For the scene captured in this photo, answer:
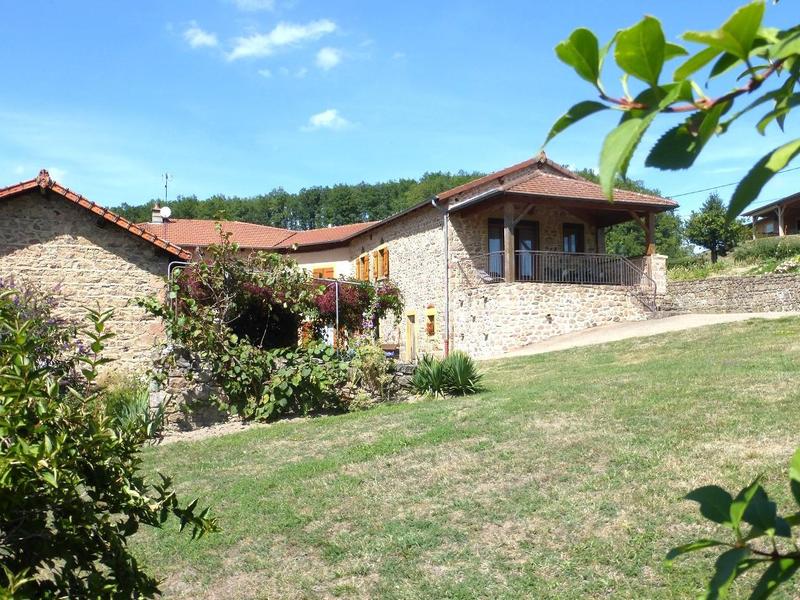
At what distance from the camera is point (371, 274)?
91.8ft

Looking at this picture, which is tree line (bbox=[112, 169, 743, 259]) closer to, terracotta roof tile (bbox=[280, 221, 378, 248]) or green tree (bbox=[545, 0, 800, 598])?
terracotta roof tile (bbox=[280, 221, 378, 248])

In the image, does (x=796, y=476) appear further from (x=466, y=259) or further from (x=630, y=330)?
(x=466, y=259)

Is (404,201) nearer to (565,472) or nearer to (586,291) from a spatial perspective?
(586,291)

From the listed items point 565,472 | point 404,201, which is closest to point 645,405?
point 565,472

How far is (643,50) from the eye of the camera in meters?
0.65

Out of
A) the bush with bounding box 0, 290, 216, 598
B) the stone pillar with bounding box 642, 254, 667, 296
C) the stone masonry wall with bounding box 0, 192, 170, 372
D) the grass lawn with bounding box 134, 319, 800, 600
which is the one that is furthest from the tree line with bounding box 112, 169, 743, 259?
the bush with bounding box 0, 290, 216, 598

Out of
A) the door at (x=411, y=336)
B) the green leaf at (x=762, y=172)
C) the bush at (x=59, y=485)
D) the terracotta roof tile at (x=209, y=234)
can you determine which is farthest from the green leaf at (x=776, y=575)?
the terracotta roof tile at (x=209, y=234)

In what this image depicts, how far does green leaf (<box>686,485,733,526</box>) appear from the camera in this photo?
2.63 ft

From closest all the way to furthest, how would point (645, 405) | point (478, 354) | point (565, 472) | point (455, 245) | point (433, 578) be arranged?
point (433, 578), point (565, 472), point (645, 405), point (478, 354), point (455, 245)

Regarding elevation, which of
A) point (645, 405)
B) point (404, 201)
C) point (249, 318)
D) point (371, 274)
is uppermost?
point (404, 201)

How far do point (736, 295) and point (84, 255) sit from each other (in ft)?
55.5

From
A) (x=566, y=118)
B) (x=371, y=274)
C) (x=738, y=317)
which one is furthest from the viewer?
(x=371, y=274)

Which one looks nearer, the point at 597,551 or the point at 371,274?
the point at 597,551

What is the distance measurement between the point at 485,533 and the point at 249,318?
28.6ft
